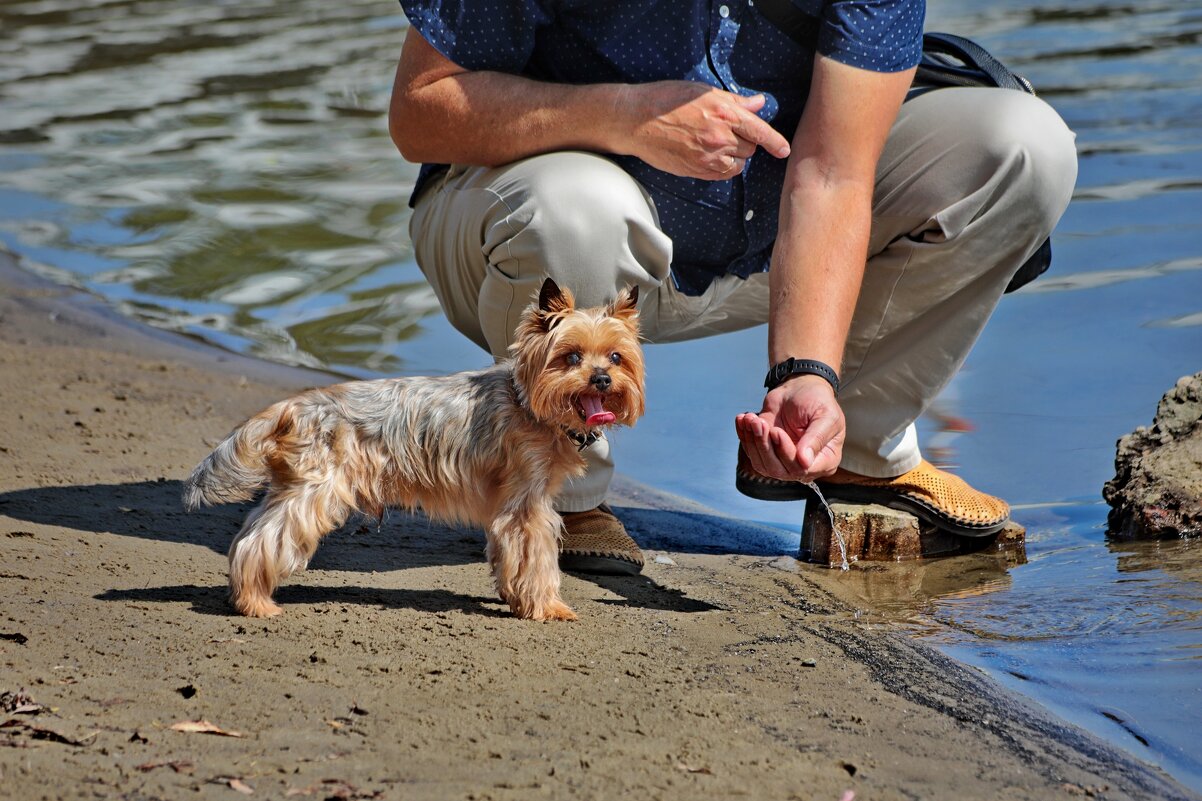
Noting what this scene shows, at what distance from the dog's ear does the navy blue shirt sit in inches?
→ 28.4

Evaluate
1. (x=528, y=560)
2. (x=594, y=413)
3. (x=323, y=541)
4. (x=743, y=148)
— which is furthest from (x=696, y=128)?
(x=323, y=541)

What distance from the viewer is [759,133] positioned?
4.05 meters

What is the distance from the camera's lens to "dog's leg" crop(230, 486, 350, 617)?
376 centimetres

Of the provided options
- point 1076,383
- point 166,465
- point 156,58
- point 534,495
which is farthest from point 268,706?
point 156,58

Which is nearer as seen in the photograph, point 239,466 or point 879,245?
point 239,466

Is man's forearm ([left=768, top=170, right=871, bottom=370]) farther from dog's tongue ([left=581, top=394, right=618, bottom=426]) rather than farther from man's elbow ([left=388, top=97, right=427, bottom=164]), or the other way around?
man's elbow ([left=388, top=97, right=427, bottom=164])

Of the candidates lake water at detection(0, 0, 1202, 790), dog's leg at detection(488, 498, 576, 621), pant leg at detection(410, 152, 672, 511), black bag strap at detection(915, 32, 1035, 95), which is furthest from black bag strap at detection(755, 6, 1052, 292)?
dog's leg at detection(488, 498, 576, 621)

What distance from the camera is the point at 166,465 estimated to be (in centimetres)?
529

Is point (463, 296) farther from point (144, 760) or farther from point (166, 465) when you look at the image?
point (144, 760)

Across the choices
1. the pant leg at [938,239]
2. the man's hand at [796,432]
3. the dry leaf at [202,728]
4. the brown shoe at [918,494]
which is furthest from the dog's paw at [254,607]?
the pant leg at [938,239]

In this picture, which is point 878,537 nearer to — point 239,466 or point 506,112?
point 506,112

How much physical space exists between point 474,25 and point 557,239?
687 millimetres

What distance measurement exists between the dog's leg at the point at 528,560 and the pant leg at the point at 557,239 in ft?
1.81

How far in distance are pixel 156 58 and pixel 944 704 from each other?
13.4 meters
